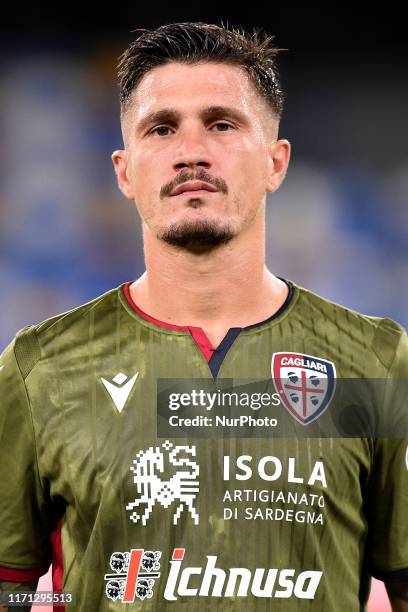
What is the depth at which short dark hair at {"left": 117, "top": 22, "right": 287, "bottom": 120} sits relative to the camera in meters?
2.42

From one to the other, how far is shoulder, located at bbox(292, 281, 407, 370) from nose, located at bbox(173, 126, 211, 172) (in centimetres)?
48

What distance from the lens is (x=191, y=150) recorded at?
2.29m

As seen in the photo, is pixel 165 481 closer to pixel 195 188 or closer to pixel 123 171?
pixel 195 188

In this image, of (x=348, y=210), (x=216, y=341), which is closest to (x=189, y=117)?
(x=216, y=341)

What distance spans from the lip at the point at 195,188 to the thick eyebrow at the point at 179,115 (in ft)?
0.60

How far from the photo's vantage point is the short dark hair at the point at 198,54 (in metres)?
2.42

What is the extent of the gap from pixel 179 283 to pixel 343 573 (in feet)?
2.75

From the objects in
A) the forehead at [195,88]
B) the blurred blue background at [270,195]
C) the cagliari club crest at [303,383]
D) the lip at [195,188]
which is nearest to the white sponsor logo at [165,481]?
the cagliari club crest at [303,383]

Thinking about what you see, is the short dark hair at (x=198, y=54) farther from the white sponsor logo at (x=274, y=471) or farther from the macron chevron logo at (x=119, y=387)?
the white sponsor logo at (x=274, y=471)

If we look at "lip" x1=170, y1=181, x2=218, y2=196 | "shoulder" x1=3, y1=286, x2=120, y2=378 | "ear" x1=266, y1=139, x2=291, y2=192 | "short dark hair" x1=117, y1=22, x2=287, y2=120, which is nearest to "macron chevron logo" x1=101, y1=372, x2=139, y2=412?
"shoulder" x1=3, y1=286, x2=120, y2=378

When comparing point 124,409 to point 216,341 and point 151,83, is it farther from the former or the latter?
point 151,83

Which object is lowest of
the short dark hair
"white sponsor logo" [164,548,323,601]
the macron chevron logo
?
"white sponsor logo" [164,548,323,601]

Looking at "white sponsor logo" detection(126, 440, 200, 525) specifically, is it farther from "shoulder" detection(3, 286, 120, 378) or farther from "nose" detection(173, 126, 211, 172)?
"nose" detection(173, 126, 211, 172)

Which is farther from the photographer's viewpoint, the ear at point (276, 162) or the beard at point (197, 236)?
the ear at point (276, 162)
